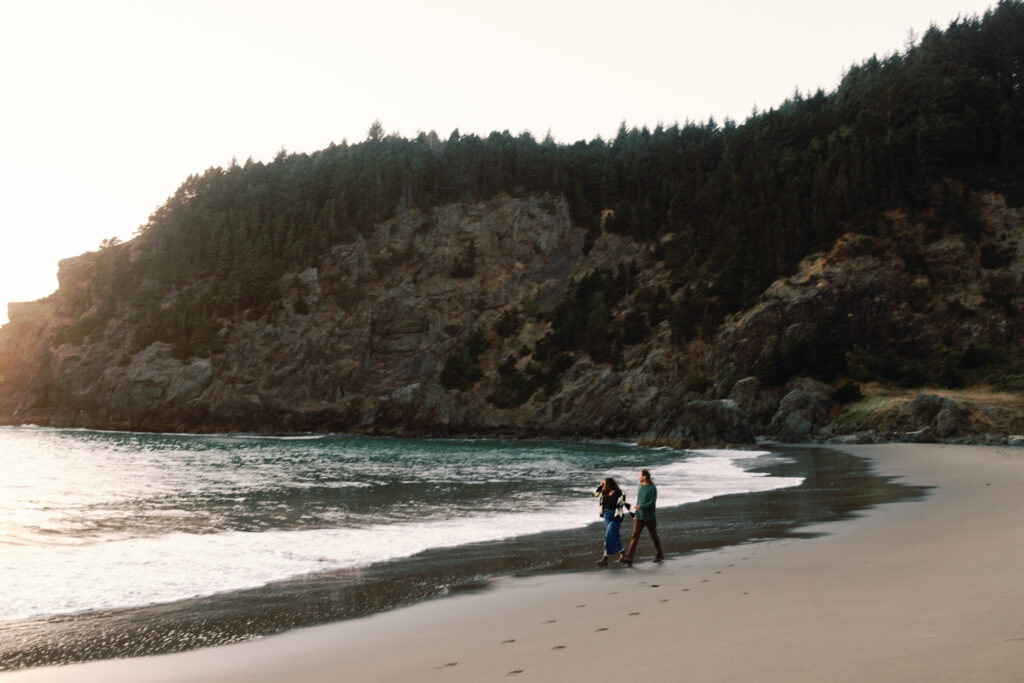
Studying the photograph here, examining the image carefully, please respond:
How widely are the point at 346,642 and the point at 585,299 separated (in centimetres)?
8167

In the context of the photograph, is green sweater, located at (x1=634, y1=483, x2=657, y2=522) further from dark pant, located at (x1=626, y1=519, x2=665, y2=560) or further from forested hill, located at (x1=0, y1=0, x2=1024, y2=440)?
forested hill, located at (x1=0, y1=0, x2=1024, y2=440)

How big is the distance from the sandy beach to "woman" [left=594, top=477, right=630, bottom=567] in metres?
0.63

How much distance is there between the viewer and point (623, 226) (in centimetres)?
9488

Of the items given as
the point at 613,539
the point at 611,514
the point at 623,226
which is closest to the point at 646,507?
the point at 611,514

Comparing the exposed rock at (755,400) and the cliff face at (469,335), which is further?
the cliff face at (469,335)

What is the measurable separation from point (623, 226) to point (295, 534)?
277 ft

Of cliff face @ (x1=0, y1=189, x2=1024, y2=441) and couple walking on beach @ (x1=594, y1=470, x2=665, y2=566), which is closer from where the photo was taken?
couple walking on beach @ (x1=594, y1=470, x2=665, y2=566)

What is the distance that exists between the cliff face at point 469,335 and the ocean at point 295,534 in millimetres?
32753

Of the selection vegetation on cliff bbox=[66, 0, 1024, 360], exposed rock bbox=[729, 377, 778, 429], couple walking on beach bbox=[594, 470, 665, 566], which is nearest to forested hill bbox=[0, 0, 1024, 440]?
vegetation on cliff bbox=[66, 0, 1024, 360]

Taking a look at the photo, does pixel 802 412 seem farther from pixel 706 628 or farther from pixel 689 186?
pixel 706 628

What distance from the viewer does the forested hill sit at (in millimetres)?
72875

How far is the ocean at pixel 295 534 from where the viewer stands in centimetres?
923

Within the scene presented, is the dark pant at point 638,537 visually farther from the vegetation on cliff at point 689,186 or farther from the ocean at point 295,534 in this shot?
the vegetation on cliff at point 689,186

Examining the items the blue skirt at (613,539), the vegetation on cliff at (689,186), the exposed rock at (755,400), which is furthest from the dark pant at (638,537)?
the vegetation on cliff at (689,186)
